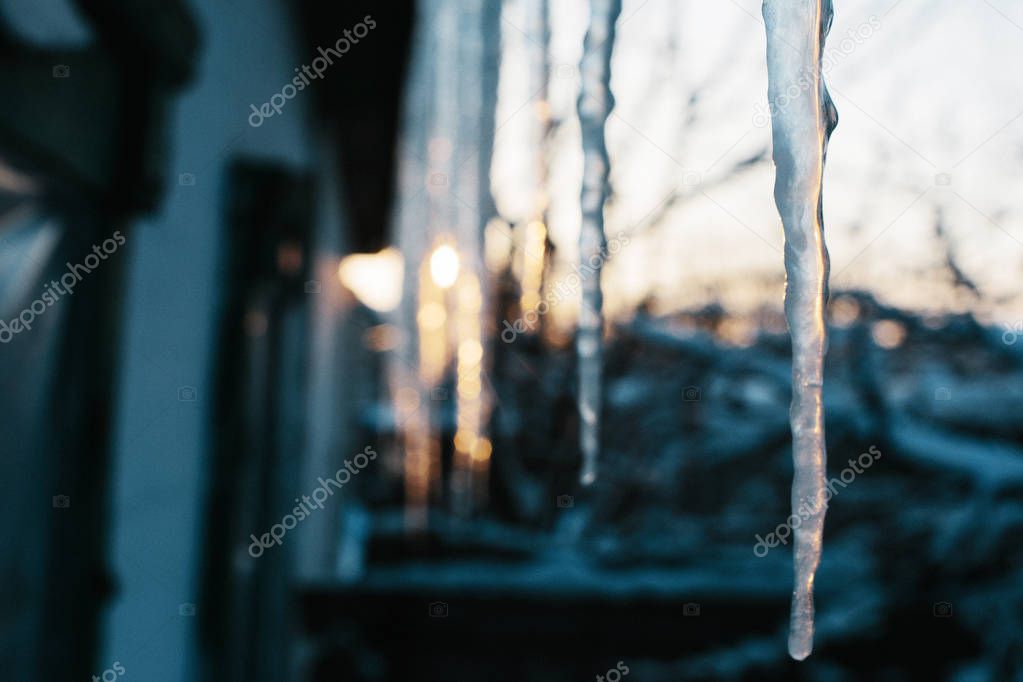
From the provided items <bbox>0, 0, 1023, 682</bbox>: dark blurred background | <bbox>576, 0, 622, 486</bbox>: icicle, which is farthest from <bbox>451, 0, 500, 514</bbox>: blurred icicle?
<bbox>576, 0, 622, 486</bbox>: icicle

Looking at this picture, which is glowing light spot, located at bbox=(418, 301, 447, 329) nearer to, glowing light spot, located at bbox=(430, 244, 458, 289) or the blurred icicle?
glowing light spot, located at bbox=(430, 244, 458, 289)

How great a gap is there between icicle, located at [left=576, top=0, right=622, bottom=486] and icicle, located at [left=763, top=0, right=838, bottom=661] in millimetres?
308

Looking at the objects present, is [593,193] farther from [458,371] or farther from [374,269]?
[374,269]

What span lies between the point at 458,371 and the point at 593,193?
9.74ft

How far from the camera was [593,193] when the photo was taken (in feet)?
3.07

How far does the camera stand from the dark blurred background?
1.22 metres

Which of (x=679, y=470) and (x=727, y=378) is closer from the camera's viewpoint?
(x=727, y=378)

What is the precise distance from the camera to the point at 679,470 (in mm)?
5309

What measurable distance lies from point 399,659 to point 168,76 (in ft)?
9.35

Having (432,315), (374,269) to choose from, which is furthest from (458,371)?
(374,269)

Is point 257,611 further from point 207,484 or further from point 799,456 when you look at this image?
point 799,456

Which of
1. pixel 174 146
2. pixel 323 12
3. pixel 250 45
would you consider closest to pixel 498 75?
pixel 250 45

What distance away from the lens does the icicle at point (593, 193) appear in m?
0.84

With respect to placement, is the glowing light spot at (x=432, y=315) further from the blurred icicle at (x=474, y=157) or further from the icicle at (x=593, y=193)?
the icicle at (x=593, y=193)
